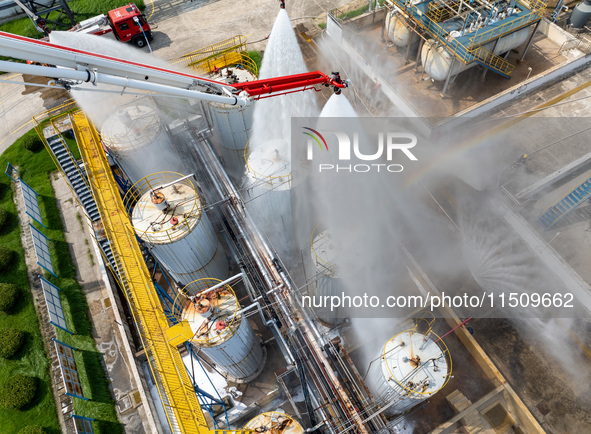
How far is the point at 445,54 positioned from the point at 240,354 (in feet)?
77.6

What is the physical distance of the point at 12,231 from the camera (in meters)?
28.7

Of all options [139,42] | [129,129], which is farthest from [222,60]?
[139,42]

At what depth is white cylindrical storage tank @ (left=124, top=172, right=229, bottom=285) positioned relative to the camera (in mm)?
16438

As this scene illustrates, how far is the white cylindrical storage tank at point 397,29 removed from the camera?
29938 mm

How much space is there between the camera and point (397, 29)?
3022cm

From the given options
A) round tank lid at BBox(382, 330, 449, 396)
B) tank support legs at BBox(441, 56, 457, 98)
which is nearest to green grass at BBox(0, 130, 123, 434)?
round tank lid at BBox(382, 330, 449, 396)

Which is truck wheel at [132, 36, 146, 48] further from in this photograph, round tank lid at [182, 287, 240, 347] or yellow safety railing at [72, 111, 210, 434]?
round tank lid at [182, 287, 240, 347]

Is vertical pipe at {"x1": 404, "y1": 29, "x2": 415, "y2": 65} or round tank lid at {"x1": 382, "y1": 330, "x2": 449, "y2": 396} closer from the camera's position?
round tank lid at {"x1": 382, "y1": 330, "x2": 449, "y2": 396}

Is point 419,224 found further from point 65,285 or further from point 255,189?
point 65,285

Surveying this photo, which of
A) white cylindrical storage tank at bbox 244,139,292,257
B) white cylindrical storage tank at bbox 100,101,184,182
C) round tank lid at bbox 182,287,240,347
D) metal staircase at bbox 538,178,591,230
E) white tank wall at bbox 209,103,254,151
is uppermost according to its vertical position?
white cylindrical storage tank at bbox 100,101,184,182

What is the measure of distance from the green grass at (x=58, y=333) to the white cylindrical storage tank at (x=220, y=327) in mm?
10295

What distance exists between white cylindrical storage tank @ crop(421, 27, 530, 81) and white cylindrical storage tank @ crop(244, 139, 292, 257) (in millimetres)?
15133

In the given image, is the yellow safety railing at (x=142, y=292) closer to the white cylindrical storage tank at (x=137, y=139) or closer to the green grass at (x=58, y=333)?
the white cylindrical storage tank at (x=137, y=139)

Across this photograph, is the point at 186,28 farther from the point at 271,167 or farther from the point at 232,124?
the point at 271,167
